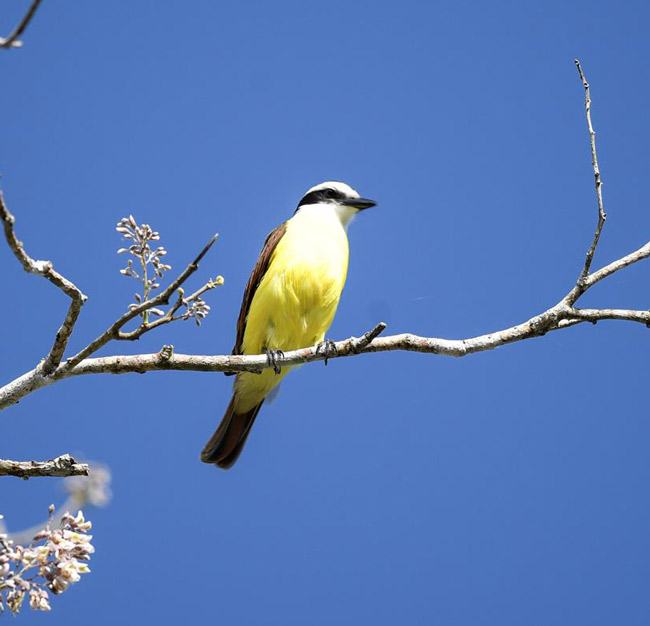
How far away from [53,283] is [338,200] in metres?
4.09

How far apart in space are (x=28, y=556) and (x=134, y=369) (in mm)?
1409

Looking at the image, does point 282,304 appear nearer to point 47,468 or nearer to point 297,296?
point 297,296

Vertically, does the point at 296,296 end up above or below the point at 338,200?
below

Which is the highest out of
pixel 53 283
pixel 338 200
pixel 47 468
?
pixel 338 200

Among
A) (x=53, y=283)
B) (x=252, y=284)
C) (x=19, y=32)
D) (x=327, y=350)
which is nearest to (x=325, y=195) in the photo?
(x=252, y=284)

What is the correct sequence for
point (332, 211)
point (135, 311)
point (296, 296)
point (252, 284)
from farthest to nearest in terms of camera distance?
point (332, 211) < point (252, 284) < point (296, 296) < point (135, 311)

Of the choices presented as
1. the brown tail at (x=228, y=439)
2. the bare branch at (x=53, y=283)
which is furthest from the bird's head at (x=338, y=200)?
the bare branch at (x=53, y=283)

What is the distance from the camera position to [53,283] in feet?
10.8

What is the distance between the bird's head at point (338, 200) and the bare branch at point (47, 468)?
395 cm

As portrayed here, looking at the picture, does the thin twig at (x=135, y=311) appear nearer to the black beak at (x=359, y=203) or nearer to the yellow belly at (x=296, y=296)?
the yellow belly at (x=296, y=296)

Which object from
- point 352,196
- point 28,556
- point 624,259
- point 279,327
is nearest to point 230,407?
point 279,327

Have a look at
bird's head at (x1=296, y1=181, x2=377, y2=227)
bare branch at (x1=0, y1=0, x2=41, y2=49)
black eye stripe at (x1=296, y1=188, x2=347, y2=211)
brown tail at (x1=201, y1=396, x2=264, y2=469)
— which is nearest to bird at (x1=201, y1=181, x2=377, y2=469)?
brown tail at (x1=201, y1=396, x2=264, y2=469)

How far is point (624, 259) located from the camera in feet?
13.1

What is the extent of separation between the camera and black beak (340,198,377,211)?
704 cm
